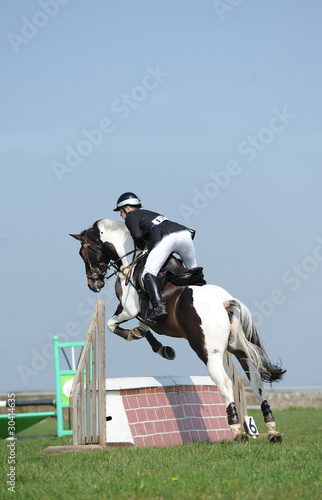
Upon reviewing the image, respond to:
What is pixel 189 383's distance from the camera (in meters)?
8.11

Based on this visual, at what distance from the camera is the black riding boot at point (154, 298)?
6.95 metres

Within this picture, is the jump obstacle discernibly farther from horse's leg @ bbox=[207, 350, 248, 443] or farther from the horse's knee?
horse's leg @ bbox=[207, 350, 248, 443]

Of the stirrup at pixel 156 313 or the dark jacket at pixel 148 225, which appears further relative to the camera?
the dark jacket at pixel 148 225

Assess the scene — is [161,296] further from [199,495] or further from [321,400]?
[321,400]

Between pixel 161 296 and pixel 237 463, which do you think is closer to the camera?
pixel 237 463

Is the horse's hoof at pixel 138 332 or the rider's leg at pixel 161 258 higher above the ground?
the rider's leg at pixel 161 258

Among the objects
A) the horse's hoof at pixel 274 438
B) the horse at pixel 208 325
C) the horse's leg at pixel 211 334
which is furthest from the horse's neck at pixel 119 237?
the horse's hoof at pixel 274 438

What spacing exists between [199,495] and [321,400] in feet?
63.4

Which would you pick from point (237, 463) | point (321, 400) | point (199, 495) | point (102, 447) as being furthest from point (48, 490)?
point (321, 400)

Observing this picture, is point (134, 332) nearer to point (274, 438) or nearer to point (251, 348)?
point (251, 348)

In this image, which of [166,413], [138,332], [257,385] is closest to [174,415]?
[166,413]

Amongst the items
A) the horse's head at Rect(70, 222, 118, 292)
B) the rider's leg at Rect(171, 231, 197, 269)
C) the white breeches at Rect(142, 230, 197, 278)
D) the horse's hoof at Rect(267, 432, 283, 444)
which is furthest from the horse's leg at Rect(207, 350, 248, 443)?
the horse's head at Rect(70, 222, 118, 292)

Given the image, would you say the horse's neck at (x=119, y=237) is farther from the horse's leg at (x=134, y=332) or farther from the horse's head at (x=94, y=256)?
the horse's leg at (x=134, y=332)

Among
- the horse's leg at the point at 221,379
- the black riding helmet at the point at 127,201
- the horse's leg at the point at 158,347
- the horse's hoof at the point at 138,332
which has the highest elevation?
the black riding helmet at the point at 127,201
